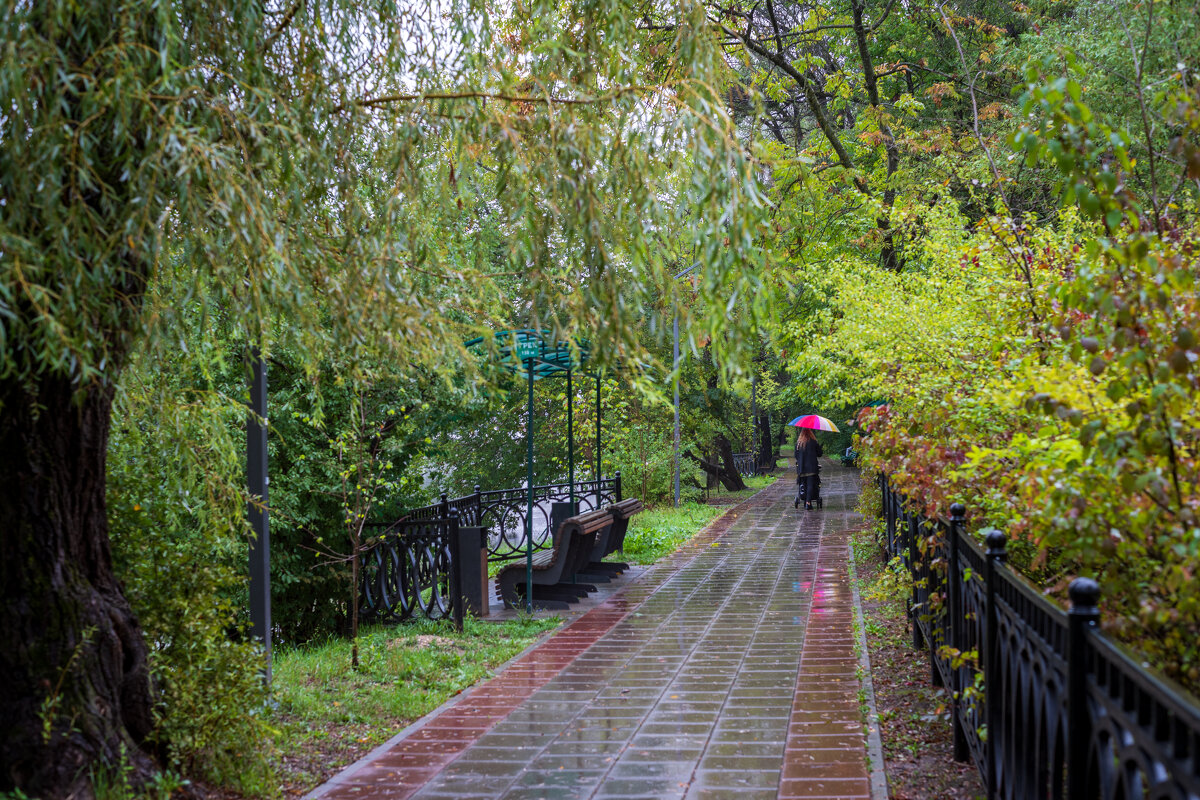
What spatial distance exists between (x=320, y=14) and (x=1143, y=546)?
168 inches

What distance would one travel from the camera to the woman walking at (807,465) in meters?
21.1

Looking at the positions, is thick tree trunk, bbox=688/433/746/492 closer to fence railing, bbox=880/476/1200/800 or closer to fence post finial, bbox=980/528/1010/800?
fence railing, bbox=880/476/1200/800

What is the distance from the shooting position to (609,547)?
12.1 metres

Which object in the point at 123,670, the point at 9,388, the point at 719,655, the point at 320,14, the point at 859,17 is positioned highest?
the point at 859,17

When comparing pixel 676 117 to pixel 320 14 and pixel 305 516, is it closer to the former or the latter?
pixel 320 14

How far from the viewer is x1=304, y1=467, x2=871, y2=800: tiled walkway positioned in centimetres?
470

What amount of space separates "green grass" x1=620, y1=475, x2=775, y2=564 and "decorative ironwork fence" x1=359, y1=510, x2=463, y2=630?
4.44 m

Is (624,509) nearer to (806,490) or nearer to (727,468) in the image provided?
(806,490)

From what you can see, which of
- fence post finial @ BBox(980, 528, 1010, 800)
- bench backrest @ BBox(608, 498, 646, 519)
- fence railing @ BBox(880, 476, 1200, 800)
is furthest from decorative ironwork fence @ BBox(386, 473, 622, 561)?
fence post finial @ BBox(980, 528, 1010, 800)

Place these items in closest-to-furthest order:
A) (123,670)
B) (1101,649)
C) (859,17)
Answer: (1101,649) → (123,670) → (859,17)

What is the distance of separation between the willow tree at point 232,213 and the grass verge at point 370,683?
1103 millimetres

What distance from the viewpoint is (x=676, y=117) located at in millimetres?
4445

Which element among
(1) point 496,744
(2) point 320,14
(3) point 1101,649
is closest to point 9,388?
(2) point 320,14

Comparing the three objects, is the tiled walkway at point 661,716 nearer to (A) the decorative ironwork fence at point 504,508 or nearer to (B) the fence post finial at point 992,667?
(B) the fence post finial at point 992,667
